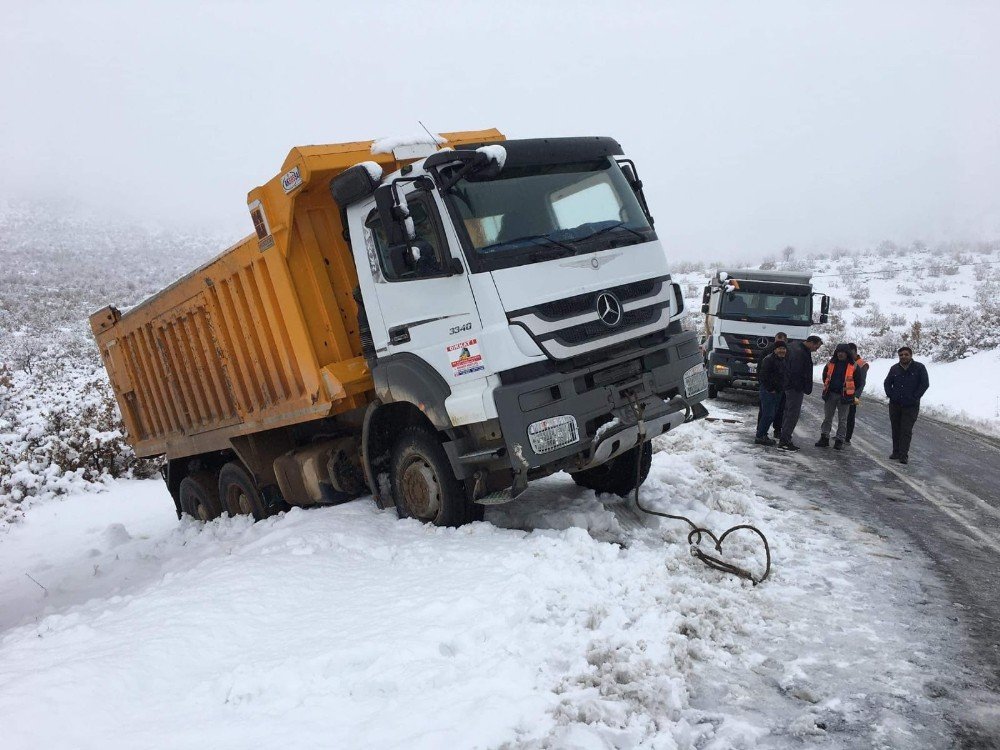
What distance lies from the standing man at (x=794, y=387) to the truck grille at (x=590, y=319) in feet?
17.3

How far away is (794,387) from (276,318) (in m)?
7.50

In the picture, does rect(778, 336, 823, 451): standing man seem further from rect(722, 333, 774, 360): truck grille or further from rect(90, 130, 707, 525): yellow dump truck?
rect(90, 130, 707, 525): yellow dump truck

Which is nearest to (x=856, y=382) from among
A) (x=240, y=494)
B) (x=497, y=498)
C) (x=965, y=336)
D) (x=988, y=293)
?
(x=497, y=498)

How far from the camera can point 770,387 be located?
10125mm

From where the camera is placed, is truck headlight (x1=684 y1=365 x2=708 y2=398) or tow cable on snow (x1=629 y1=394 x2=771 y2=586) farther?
truck headlight (x1=684 y1=365 x2=708 y2=398)

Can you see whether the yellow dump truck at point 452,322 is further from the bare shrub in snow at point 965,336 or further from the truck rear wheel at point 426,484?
the bare shrub in snow at point 965,336

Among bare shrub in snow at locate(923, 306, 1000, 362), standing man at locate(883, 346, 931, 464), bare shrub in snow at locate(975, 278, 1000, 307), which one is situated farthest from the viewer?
bare shrub in snow at locate(975, 278, 1000, 307)

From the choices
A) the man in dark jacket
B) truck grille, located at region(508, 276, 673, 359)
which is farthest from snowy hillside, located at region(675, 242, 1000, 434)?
truck grille, located at region(508, 276, 673, 359)

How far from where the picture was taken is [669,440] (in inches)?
374

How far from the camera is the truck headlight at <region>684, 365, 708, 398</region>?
5.60 meters

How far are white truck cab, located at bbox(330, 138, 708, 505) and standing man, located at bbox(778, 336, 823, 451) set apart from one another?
4949 millimetres

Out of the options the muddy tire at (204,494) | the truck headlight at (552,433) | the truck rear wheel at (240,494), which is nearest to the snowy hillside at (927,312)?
the truck headlight at (552,433)

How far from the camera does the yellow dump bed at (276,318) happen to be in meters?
5.88

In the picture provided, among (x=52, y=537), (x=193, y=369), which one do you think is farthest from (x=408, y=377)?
(x=52, y=537)
